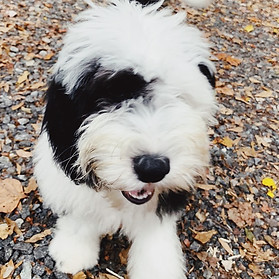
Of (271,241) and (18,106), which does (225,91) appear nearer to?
(271,241)

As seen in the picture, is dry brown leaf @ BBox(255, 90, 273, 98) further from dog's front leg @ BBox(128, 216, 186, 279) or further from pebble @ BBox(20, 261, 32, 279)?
pebble @ BBox(20, 261, 32, 279)

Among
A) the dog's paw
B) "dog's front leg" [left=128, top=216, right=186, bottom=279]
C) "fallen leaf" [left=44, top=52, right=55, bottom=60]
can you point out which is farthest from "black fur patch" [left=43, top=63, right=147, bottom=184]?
"fallen leaf" [left=44, top=52, right=55, bottom=60]

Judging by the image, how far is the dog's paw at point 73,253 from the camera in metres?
2.16

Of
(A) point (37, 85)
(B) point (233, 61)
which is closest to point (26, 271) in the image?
(A) point (37, 85)

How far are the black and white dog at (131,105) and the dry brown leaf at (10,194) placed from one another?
27.7 inches

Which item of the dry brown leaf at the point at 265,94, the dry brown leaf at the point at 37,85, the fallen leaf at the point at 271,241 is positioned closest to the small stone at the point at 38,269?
the fallen leaf at the point at 271,241

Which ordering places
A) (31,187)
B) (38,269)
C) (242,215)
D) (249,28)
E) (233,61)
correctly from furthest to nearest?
(249,28)
(233,61)
(242,215)
(31,187)
(38,269)

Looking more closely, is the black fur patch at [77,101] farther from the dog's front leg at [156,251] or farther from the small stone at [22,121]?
the small stone at [22,121]

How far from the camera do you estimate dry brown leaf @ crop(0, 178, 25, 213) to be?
7.79 feet

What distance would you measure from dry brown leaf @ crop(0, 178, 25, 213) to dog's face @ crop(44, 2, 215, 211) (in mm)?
880

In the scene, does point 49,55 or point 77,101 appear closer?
point 77,101

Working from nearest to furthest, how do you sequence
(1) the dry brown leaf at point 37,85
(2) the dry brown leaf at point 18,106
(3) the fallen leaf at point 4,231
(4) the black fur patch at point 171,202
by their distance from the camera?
(4) the black fur patch at point 171,202, (3) the fallen leaf at point 4,231, (2) the dry brown leaf at point 18,106, (1) the dry brown leaf at point 37,85

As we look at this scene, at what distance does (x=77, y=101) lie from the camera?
1.54m

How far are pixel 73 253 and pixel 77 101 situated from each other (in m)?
0.96
